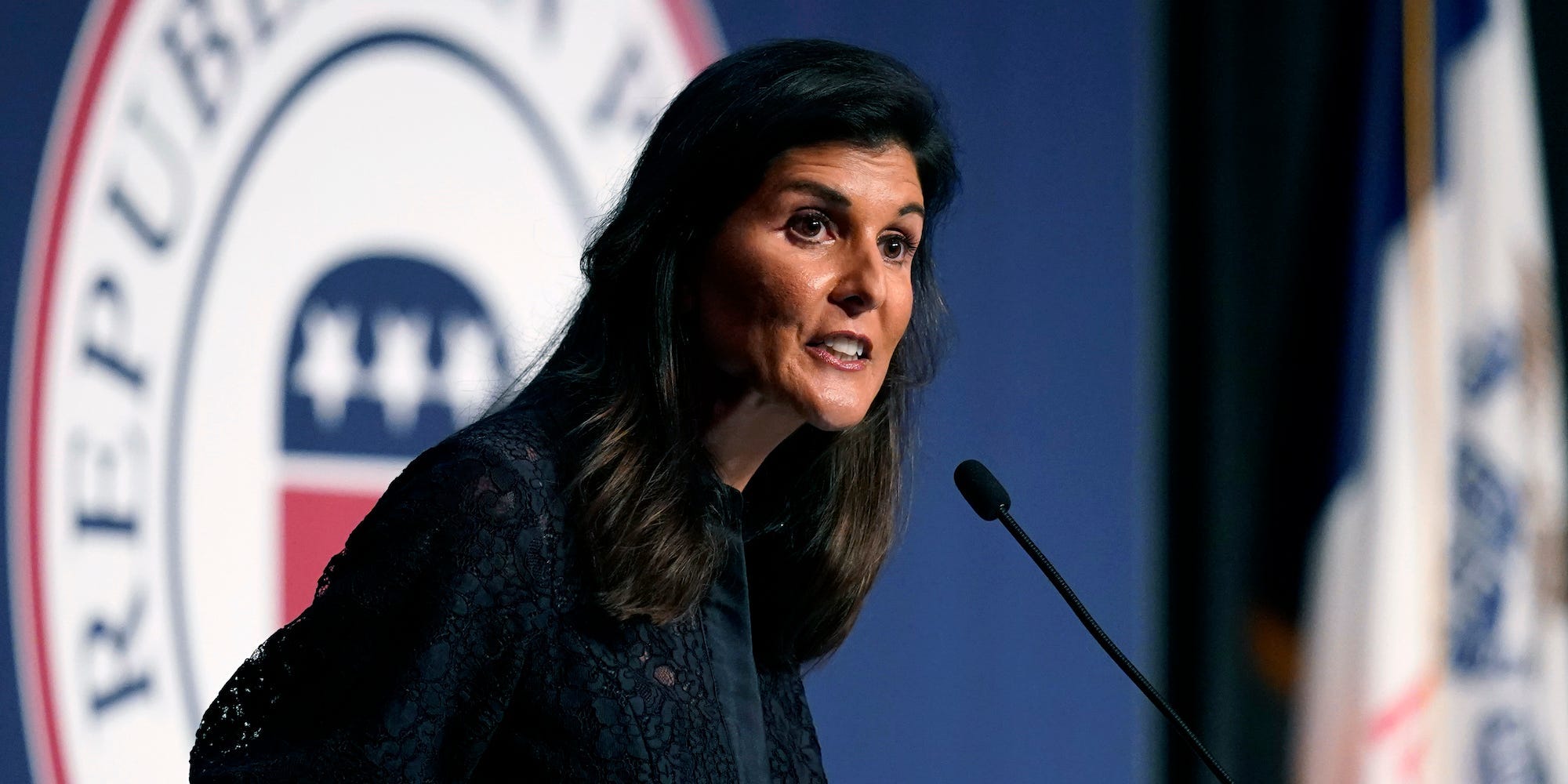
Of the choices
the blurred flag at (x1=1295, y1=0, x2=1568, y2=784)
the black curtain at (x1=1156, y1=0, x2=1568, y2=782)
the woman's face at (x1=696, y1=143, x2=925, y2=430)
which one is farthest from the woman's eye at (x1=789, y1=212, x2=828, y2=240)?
the blurred flag at (x1=1295, y1=0, x2=1568, y2=784)

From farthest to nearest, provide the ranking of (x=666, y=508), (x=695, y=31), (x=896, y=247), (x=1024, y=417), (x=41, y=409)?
(x=1024, y=417)
(x=695, y=31)
(x=41, y=409)
(x=896, y=247)
(x=666, y=508)

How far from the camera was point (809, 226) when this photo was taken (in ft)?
4.22

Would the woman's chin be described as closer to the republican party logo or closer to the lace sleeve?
the lace sleeve

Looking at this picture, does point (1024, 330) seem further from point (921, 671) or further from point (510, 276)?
point (510, 276)

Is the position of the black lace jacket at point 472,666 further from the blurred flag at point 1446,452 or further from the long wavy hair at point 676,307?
the blurred flag at point 1446,452

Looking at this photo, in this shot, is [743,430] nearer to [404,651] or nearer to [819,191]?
[819,191]

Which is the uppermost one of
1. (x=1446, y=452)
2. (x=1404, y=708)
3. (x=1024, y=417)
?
(x=1024, y=417)

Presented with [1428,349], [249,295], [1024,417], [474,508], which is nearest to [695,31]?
[249,295]

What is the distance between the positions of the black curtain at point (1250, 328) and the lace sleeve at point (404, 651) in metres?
2.30

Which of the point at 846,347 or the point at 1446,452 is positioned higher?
the point at 846,347

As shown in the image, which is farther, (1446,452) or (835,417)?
(1446,452)

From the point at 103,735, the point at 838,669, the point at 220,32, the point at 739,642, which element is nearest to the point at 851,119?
the point at 739,642

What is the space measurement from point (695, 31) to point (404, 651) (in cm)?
142

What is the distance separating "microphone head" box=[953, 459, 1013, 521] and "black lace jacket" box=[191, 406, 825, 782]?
28 centimetres
